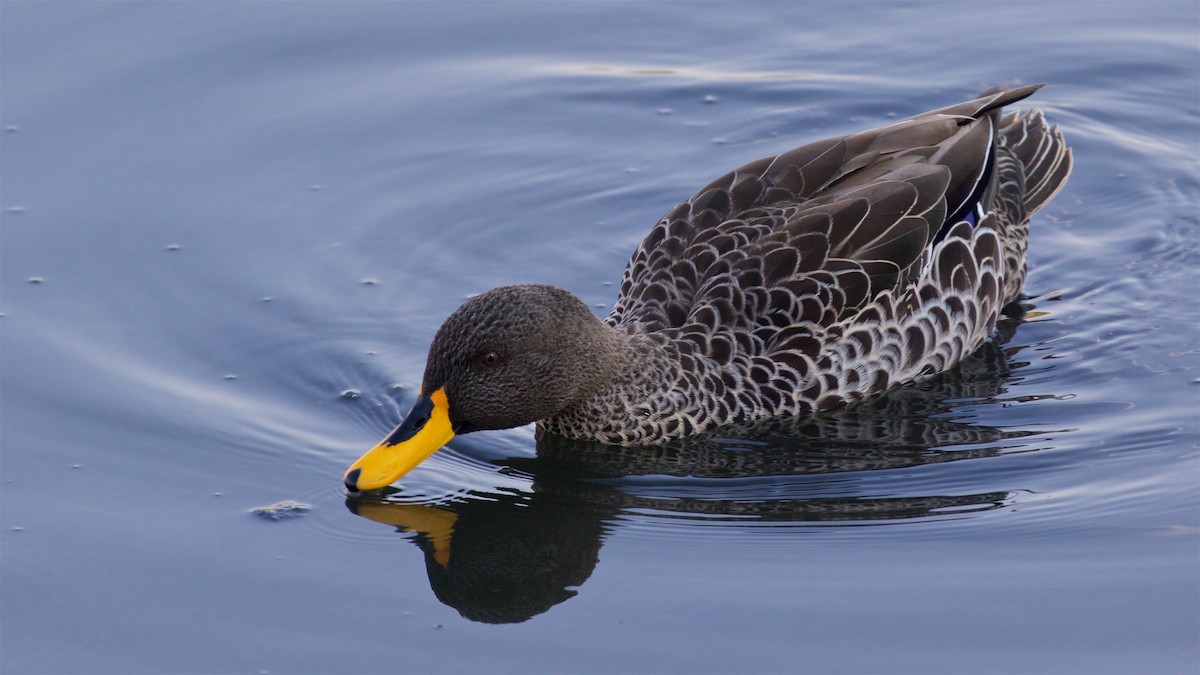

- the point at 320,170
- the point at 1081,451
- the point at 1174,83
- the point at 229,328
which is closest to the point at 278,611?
the point at 229,328

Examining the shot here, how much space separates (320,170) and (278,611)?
5422mm

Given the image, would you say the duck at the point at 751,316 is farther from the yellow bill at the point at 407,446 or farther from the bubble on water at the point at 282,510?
the bubble on water at the point at 282,510

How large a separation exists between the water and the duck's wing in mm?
763

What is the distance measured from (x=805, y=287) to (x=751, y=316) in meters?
0.35

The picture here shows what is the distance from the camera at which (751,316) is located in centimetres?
987

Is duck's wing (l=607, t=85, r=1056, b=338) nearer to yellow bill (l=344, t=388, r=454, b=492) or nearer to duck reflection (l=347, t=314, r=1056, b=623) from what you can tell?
duck reflection (l=347, t=314, r=1056, b=623)

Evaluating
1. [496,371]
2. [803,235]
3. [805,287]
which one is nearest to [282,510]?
[496,371]

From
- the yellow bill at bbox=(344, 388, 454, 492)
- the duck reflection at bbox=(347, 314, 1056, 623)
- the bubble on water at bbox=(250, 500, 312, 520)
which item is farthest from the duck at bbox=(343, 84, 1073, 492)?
the bubble on water at bbox=(250, 500, 312, 520)

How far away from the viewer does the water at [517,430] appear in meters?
8.08

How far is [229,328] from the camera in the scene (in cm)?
1096

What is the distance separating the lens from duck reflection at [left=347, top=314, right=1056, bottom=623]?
8586 millimetres

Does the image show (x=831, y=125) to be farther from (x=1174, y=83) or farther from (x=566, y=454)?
(x=566, y=454)

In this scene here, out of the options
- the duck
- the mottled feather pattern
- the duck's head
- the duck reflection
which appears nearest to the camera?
the duck reflection

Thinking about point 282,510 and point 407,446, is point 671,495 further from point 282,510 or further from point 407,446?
point 282,510
